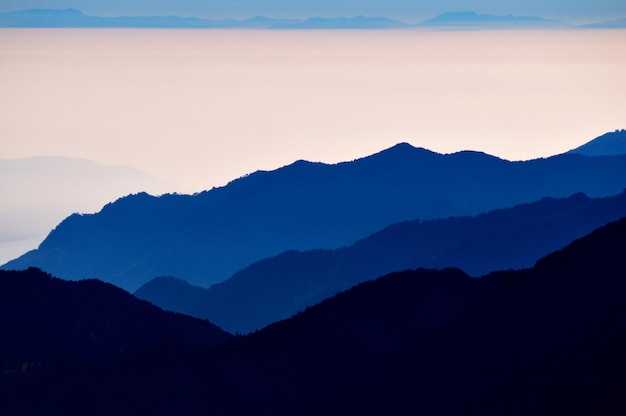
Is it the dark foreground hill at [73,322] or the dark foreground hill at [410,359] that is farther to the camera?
the dark foreground hill at [73,322]

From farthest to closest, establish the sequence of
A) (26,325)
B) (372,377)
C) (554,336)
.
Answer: (26,325) → (372,377) → (554,336)

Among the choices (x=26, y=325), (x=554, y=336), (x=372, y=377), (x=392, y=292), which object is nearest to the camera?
(x=554, y=336)

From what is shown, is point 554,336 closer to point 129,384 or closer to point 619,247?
point 619,247

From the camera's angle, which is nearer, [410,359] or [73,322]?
[410,359]

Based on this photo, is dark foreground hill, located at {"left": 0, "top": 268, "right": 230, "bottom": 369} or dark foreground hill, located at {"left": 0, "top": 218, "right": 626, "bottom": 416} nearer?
dark foreground hill, located at {"left": 0, "top": 218, "right": 626, "bottom": 416}

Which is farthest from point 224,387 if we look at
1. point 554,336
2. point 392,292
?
point 554,336
